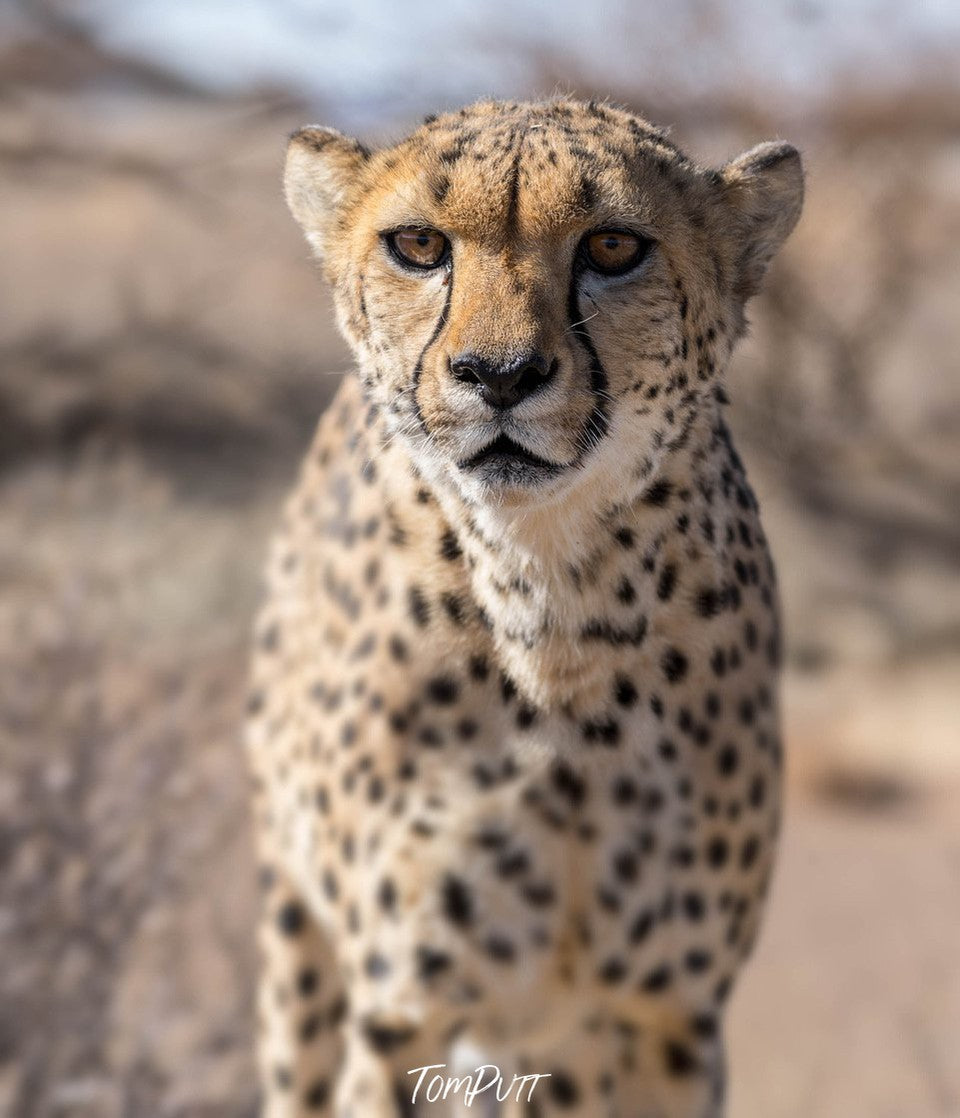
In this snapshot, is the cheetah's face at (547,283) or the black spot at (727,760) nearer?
the cheetah's face at (547,283)

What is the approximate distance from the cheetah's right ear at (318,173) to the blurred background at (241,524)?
0.37m

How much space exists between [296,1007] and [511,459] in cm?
83

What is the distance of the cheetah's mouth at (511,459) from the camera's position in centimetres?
123

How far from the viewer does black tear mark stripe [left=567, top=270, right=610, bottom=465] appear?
1.25 m

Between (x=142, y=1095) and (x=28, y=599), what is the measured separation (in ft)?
2.75

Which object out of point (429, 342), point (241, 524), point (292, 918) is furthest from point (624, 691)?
point (241, 524)

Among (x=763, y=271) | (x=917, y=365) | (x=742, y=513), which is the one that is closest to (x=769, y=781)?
(x=742, y=513)

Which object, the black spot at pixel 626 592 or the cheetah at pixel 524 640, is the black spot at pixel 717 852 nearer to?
the cheetah at pixel 524 640

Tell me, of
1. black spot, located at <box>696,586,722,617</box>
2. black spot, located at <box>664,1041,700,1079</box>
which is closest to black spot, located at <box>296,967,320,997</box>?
black spot, located at <box>664,1041,700,1079</box>

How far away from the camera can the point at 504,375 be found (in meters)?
1.17

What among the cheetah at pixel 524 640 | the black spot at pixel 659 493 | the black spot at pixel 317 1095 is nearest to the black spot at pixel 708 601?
the cheetah at pixel 524 640

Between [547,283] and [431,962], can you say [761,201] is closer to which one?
[547,283]

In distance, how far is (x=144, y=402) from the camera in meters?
5.50

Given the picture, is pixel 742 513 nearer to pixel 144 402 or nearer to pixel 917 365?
pixel 144 402
